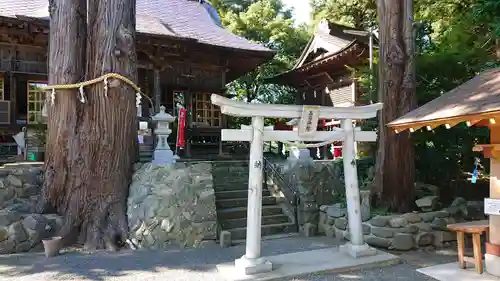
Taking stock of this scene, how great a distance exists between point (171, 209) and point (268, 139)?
7.97 feet

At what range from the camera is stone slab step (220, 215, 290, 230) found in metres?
7.11

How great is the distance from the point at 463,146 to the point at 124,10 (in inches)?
304

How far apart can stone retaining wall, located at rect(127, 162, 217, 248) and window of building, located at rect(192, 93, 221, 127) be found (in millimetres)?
7239

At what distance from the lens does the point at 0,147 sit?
34.9 ft

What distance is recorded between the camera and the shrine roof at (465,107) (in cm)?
411

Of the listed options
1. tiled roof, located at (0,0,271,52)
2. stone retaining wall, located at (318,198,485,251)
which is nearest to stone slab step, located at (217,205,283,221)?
stone retaining wall, located at (318,198,485,251)

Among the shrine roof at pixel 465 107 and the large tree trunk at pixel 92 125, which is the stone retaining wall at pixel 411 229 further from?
the large tree trunk at pixel 92 125

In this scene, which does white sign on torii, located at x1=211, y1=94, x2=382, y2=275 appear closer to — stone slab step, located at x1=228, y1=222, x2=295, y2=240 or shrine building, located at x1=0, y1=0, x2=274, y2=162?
stone slab step, located at x1=228, y1=222, x2=295, y2=240

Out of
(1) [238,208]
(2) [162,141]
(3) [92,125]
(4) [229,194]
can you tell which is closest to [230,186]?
(4) [229,194]

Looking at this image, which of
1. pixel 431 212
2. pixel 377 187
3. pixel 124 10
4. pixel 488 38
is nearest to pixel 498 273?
pixel 431 212

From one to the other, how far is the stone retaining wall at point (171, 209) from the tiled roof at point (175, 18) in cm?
595

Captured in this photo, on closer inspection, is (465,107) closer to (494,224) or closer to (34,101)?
(494,224)

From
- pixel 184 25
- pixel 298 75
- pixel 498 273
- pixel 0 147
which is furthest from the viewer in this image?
pixel 298 75

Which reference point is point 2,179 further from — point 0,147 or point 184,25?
point 184,25
